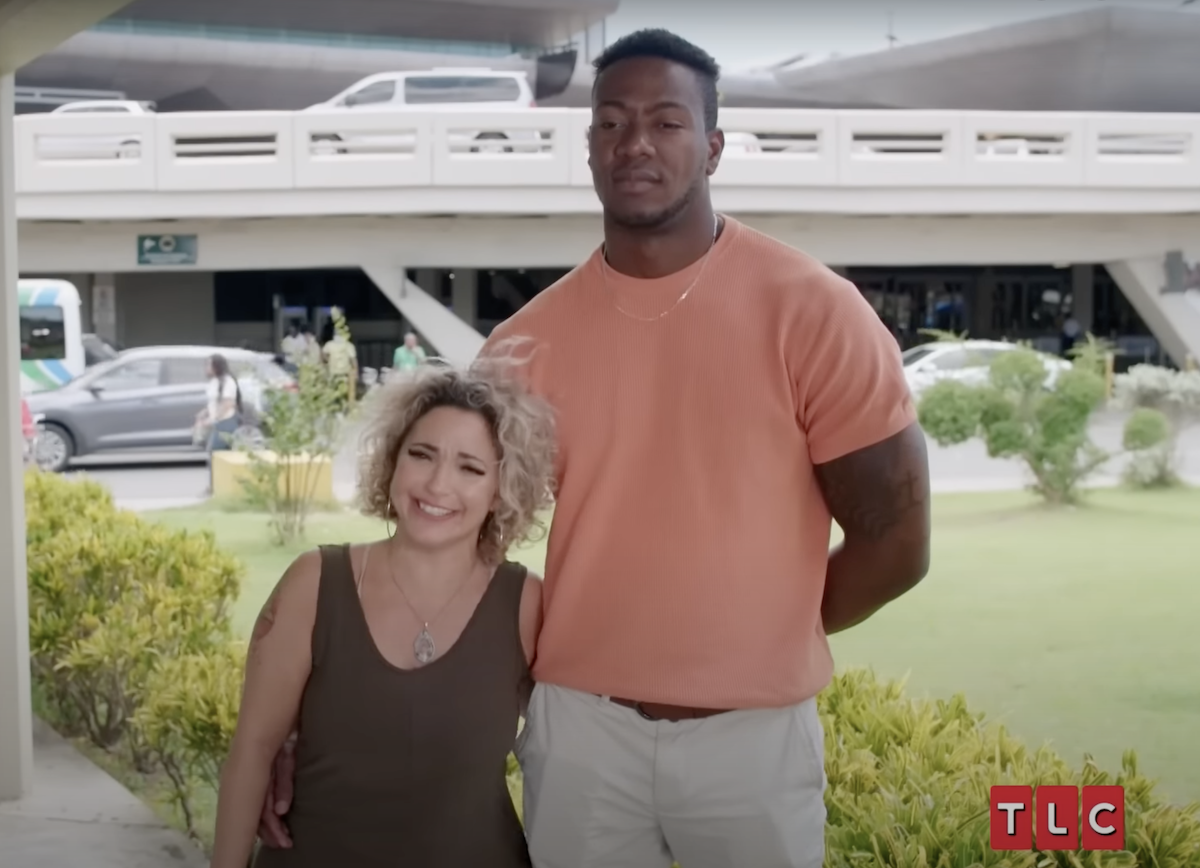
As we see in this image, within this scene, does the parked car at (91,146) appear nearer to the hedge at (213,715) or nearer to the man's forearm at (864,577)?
the hedge at (213,715)

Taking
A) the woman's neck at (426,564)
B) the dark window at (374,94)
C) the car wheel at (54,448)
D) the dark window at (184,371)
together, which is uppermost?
the dark window at (374,94)

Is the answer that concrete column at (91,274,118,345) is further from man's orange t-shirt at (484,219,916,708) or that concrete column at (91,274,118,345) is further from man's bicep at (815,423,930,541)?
man's bicep at (815,423,930,541)

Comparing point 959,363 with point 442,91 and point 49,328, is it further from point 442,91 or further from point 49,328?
point 442,91

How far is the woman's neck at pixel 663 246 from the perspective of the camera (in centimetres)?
163

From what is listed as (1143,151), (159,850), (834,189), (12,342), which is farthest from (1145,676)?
(1143,151)

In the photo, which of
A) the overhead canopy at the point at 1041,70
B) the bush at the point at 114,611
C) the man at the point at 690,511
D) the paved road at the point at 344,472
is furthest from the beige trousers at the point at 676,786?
the overhead canopy at the point at 1041,70

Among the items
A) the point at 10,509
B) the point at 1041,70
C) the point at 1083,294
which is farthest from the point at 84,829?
the point at 1041,70

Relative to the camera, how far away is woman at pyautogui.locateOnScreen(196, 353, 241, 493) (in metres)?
9.88

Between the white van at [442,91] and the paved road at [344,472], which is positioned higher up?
the white van at [442,91]

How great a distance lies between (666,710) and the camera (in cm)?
162

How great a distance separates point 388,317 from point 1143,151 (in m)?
7.74

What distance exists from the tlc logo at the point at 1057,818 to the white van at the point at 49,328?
12236 millimetres

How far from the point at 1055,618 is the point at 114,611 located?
426 cm

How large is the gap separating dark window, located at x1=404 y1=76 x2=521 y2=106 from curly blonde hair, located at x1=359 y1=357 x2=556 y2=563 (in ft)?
49.9
